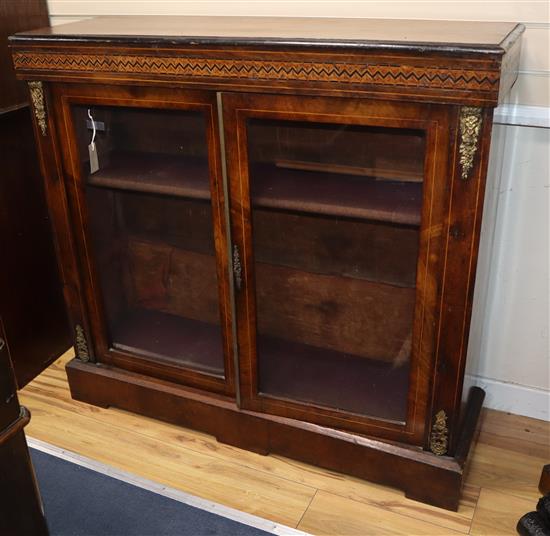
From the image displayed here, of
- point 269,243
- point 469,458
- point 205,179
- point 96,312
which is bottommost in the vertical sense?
point 469,458

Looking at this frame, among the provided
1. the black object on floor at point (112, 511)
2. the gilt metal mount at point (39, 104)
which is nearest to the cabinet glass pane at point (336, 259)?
the black object on floor at point (112, 511)

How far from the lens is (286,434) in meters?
1.28

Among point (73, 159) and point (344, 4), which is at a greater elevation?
point (344, 4)

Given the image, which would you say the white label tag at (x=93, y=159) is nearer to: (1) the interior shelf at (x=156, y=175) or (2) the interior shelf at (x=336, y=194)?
(1) the interior shelf at (x=156, y=175)

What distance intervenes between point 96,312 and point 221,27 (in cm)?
61

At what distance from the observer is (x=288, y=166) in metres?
1.10

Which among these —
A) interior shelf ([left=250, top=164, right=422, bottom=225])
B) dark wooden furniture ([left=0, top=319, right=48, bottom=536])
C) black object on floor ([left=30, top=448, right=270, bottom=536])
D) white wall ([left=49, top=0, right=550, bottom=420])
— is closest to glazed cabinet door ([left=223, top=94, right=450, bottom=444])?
interior shelf ([left=250, top=164, right=422, bottom=225])

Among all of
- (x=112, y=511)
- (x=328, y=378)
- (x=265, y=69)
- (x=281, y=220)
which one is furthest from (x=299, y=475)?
(x=265, y=69)

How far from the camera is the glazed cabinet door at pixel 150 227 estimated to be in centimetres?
115

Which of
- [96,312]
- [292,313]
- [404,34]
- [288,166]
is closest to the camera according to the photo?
[404,34]

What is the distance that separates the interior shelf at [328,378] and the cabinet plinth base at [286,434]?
0.05 m

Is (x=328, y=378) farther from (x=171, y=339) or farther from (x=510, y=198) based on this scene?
(x=510, y=198)

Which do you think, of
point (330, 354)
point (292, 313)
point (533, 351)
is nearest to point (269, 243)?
point (292, 313)

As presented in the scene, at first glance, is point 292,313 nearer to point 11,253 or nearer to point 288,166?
point 288,166
